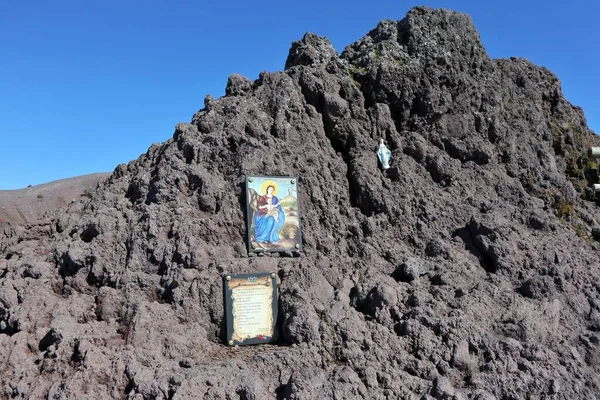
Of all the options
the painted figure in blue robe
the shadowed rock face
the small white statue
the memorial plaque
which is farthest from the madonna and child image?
the small white statue

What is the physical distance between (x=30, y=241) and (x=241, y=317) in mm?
4297

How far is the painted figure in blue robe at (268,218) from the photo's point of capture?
7363 millimetres

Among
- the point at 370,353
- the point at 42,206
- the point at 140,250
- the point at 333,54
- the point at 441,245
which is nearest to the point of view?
the point at 370,353

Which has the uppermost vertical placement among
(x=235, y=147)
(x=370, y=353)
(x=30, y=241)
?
(x=235, y=147)

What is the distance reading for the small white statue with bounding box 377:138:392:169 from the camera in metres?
8.68

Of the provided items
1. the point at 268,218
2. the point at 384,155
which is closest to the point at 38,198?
the point at 268,218

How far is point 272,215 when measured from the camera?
7.48m

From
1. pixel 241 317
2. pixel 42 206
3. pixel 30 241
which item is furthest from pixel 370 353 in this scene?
pixel 42 206

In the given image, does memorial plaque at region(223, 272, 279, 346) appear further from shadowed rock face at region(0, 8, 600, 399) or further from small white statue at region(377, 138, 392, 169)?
small white statue at region(377, 138, 392, 169)

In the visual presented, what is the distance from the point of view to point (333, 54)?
32.3ft

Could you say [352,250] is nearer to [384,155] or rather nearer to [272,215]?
[272,215]

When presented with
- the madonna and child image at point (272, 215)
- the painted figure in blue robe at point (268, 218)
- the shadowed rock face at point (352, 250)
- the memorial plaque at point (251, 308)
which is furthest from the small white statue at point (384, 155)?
the memorial plaque at point (251, 308)

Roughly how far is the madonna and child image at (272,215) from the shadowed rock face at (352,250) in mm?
178

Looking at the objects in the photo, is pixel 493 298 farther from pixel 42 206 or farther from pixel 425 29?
pixel 42 206
